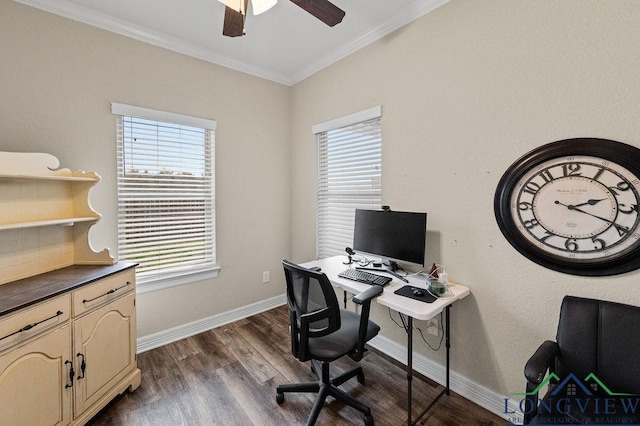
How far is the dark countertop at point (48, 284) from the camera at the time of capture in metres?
1.33

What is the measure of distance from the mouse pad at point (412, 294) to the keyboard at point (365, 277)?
0.44ft

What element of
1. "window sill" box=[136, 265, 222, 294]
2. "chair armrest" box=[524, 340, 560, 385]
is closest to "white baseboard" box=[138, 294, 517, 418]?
"window sill" box=[136, 265, 222, 294]

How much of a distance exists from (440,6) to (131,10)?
92.4 inches

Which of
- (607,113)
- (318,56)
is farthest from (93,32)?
(607,113)

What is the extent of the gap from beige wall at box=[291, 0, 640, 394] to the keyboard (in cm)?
44

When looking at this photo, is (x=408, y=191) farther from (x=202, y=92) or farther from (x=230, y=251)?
(x=202, y=92)

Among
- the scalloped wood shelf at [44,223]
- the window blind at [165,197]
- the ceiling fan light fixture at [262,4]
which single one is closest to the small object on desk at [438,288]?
the ceiling fan light fixture at [262,4]

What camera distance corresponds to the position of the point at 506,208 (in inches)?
65.2

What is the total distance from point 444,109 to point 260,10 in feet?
4.48

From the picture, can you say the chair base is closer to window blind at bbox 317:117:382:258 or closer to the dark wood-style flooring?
the dark wood-style flooring

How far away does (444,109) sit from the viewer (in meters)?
1.94

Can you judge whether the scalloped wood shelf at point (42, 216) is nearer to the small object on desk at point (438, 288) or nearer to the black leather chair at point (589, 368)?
the small object on desk at point (438, 288)

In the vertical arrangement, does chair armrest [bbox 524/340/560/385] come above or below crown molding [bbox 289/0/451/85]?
below

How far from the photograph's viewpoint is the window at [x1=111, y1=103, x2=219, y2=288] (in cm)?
235
